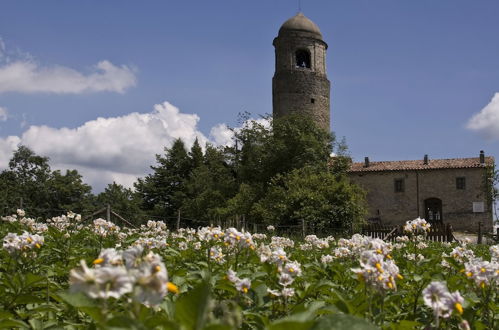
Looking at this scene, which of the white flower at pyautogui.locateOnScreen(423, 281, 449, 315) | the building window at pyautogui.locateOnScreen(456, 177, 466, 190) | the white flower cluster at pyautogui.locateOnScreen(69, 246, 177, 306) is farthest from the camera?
the building window at pyautogui.locateOnScreen(456, 177, 466, 190)

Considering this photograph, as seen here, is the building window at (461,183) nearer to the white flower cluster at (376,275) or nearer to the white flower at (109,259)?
the white flower cluster at (376,275)

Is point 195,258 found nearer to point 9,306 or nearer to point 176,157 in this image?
point 9,306

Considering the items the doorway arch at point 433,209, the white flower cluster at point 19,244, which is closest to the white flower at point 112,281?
the white flower cluster at point 19,244

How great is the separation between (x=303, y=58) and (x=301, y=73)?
9.28ft

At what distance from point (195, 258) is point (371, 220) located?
37438 mm

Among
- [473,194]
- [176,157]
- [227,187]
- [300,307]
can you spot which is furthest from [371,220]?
[300,307]

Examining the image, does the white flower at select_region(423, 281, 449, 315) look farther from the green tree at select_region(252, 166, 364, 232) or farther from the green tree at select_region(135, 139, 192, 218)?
the green tree at select_region(135, 139, 192, 218)

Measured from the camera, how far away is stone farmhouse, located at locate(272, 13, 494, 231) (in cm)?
3953

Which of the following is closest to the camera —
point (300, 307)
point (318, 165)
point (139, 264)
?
point (139, 264)

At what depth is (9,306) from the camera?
2.64 metres

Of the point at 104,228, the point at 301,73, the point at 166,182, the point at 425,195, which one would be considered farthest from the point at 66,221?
the point at 166,182

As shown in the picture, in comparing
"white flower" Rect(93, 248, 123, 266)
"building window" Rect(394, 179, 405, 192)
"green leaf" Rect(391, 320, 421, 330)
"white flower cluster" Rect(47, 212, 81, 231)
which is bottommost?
"green leaf" Rect(391, 320, 421, 330)

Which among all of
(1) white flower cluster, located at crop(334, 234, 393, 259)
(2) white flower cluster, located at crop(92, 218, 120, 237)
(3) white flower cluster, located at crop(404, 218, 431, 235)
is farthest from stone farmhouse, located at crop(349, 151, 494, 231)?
(2) white flower cluster, located at crop(92, 218, 120, 237)

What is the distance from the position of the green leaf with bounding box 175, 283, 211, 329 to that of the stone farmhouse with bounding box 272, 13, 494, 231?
39.6 m
